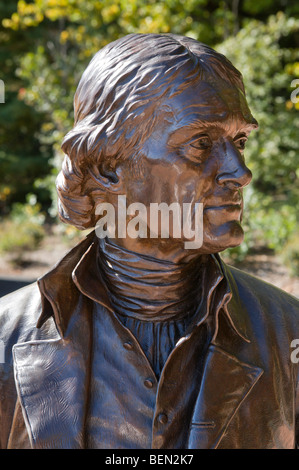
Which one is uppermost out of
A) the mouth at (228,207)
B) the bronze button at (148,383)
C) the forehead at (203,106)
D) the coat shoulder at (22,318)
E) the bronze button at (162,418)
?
the forehead at (203,106)

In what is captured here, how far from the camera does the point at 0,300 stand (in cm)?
171

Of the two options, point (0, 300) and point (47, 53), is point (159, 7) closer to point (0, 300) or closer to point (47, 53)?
point (47, 53)

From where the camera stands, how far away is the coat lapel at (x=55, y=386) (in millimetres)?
1395

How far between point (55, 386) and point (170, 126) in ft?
2.40

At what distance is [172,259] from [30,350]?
46 centimetres

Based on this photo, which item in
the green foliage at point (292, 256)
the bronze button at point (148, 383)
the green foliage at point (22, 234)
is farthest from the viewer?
the green foliage at point (22, 234)

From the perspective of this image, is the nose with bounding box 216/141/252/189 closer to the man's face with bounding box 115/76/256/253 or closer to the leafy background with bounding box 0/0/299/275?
the man's face with bounding box 115/76/256/253

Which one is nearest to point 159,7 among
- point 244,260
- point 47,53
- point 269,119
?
point 269,119

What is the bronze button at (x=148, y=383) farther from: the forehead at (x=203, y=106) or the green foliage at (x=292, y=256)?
the green foliage at (x=292, y=256)

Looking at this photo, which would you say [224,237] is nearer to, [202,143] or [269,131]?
[202,143]

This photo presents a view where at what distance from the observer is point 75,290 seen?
5.13ft

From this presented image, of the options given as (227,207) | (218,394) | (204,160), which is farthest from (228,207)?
(218,394)

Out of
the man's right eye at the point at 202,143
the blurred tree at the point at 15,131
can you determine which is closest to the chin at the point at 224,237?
the man's right eye at the point at 202,143
